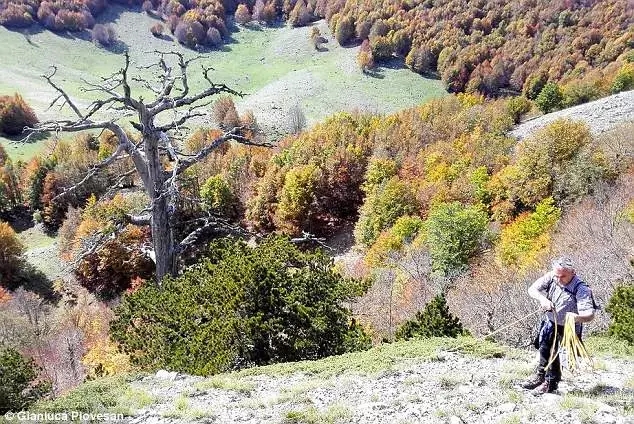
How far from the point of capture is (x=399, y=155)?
5644cm

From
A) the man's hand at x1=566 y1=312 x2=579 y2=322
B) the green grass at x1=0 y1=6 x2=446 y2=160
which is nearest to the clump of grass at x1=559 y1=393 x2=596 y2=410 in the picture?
the man's hand at x1=566 y1=312 x2=579 y2=322

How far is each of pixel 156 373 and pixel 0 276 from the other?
161 feet

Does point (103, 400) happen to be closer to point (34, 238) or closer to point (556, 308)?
point (556, 308)

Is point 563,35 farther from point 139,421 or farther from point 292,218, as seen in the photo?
point 139,421

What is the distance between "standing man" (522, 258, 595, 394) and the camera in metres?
7.35

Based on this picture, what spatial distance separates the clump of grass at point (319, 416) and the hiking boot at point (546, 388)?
286 cm

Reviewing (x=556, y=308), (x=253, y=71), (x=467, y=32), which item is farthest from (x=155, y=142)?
(x=467, y=32)

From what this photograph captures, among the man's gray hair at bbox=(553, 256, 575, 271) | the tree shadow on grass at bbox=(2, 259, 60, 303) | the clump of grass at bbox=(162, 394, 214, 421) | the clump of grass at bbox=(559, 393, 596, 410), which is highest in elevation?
the man's gray hair at bbox=(553, 256, 575, 271)

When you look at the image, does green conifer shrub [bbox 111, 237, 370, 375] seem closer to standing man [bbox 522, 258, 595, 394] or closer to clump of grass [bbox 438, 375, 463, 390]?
clump of grass [bbox 438, 375, 463, 390]

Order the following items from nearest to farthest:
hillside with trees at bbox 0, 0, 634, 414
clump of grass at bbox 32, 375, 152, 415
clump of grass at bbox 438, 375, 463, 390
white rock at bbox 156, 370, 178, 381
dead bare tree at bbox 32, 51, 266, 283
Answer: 1. clump of grass at bbox 32, 375, 152, 415
2. clump of grass at bbox 438, 375, 463, 390
3. white rock at bbox 156, 370, 178, 381
4. dead bare tree at bbox 32, 51, 266, 283
5. hillside with trees at bbox 0, 0, 634, 414

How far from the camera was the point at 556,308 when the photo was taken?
760 centimetres

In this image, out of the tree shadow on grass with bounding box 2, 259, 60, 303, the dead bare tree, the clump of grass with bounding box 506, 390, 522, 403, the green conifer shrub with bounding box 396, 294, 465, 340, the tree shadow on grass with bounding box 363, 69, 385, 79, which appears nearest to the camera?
the clump of grass with bounding box 506, 390, 522, 403

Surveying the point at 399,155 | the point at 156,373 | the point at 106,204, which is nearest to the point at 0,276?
the point at 106,204

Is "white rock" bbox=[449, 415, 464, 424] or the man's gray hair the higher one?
the man's gray hair
